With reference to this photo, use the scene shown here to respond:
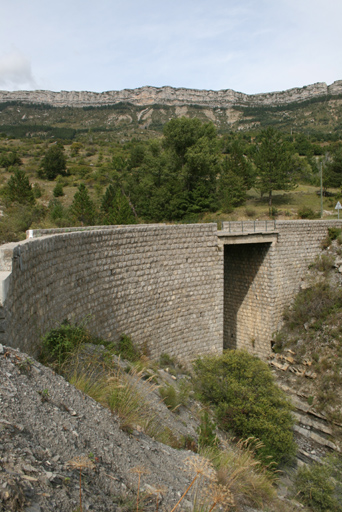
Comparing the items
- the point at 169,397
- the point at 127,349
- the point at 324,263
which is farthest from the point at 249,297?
the point at 169,397

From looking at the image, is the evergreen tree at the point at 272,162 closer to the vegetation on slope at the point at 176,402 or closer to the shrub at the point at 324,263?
the shrub at the point at 324,263

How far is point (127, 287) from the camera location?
9688 mm

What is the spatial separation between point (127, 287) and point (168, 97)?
13060 cm

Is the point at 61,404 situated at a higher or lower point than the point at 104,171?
lower

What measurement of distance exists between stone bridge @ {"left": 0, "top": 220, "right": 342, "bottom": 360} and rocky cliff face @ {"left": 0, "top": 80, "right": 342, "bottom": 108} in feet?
340

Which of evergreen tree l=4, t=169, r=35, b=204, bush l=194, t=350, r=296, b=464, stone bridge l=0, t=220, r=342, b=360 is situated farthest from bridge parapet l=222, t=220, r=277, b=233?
evergreen tree l=4, t=169, r=35, b=204

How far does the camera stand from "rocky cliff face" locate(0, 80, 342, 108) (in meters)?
110

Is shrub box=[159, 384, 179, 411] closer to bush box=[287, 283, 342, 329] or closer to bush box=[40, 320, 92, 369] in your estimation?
bush box=[40, 320, 92, 369]

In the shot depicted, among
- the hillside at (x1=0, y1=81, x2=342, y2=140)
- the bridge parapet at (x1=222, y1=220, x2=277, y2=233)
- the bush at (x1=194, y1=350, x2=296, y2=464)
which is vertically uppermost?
the hillside at (x1=0, y1=81, x2=342, y2=140)

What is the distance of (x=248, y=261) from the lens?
611 inches

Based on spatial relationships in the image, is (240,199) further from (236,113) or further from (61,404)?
(236,113)

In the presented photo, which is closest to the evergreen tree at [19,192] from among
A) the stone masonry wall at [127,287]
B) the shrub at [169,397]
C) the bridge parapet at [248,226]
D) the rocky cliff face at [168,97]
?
the bridge parapet at [248,226]

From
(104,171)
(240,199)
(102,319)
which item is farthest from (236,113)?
(102,319)

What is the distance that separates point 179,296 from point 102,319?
3611mm
